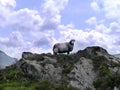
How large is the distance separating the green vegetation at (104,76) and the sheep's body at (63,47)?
5.78 metres

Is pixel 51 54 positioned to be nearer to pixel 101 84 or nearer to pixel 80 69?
pixel 80 69

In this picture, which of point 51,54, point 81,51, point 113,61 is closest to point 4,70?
point 51,54

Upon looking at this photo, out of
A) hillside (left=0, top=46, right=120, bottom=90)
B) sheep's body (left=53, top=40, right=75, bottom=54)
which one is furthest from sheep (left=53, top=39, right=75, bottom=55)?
hillside (left=0, top=46, right=120, bottom=90)

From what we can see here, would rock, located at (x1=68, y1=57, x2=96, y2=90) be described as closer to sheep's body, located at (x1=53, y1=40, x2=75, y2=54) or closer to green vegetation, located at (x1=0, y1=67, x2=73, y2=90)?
green vegetation, located at (x1=0, y1=67, x2=73, y2=90)

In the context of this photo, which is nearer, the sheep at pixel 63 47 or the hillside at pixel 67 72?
the hillside at pixel 67 72

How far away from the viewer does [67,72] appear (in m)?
54.2

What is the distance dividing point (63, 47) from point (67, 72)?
729 cm

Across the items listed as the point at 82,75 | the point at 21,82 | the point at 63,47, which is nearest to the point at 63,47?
the point at 63,47

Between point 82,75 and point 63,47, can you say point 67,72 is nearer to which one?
point 82,75

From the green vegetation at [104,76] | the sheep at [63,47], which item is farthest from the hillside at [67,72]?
the sheep at [63,47]

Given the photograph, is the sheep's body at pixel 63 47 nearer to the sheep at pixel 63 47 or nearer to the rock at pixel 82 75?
the sheep at pixel 63 47

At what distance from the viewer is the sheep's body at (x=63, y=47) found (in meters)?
60.5

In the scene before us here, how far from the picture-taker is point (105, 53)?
194ft

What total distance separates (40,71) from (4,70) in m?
9.68
